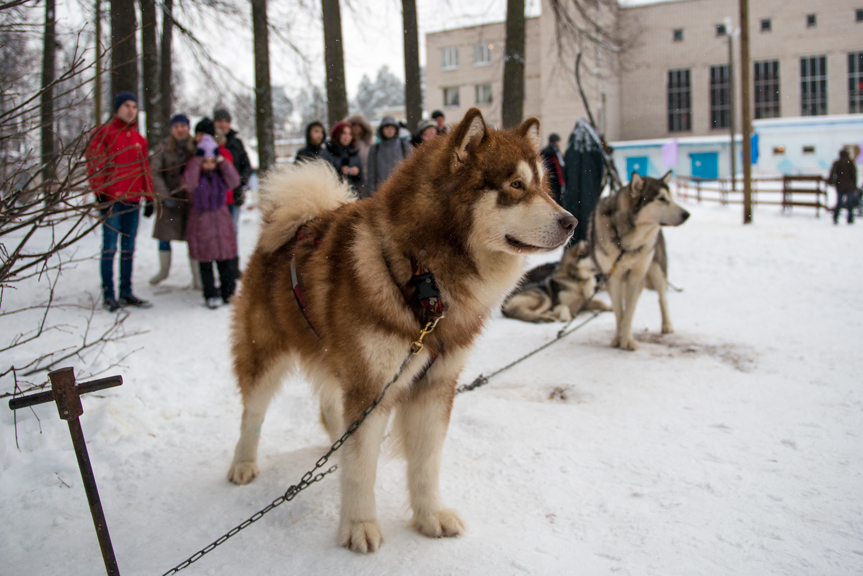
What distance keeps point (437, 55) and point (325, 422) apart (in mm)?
42295

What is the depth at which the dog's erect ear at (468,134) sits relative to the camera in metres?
2.20

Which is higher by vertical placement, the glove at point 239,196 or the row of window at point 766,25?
the row of window at point 766,25

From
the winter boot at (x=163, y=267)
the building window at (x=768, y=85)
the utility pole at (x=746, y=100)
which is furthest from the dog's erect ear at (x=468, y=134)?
the building window at (x=768, y=85)

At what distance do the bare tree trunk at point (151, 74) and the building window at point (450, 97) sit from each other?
32.2 metres

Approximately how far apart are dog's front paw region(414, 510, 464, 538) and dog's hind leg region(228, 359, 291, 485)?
110 cm

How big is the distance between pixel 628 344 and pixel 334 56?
7.01 m

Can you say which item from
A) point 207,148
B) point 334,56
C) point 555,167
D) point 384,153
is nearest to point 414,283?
point 207,148

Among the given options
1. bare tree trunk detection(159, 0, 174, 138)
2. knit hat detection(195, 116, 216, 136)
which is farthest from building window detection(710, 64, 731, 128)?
knit hat detection(195, 116, 216, 136)

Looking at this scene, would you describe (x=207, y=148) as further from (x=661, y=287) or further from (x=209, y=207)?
(x=661, y=287)

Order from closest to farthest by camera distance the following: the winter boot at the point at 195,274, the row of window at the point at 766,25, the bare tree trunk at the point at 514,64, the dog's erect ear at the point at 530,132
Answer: the dog's erect ear at the point at 530,132 → the winter boot at the point at 195,274 → the bare tree trunk at the point at 514,64 → the row of window at the point at 766,25

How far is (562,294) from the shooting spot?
701 centimetres

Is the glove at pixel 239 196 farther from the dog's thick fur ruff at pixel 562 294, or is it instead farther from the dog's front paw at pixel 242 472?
the dog's front paw at pixel 242 472

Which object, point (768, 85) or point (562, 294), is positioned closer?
point (562, 294)

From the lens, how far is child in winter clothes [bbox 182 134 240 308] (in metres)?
6.00
